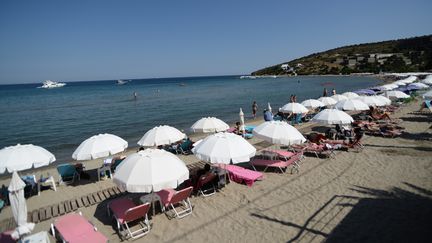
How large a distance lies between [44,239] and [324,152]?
33.4 ft

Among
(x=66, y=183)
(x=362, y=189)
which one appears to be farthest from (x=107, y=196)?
(x=362, y=189)

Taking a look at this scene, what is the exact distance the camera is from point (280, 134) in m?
9.28

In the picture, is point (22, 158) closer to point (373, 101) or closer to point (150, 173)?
point (150, 173)

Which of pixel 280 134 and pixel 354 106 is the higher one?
pixel 354 106

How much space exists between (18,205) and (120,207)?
2.53m

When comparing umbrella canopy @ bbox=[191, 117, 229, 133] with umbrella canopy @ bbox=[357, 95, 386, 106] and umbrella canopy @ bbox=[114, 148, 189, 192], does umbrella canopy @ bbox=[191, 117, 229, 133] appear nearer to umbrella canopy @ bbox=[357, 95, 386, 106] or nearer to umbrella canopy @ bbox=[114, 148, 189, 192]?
umbrella canopy @ bbox=[114, 148, 189, 192]

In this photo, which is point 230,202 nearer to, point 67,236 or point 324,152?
point 67,236

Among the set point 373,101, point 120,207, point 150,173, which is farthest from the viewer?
point 373,101

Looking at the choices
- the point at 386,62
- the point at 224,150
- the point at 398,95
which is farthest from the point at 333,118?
the point at 386,62

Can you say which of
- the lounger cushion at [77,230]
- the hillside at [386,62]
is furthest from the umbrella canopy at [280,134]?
the hillside at [386,62]

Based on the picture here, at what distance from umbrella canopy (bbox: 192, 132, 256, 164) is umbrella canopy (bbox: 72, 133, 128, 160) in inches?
124

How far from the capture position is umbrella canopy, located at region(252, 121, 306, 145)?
359 inches

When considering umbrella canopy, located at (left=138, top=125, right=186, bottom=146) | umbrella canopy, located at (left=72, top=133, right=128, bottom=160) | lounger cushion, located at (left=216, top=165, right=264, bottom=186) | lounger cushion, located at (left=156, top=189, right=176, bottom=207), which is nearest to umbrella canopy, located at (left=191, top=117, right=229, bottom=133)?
umbrella canopy, located at (left=138, top=125, right=186, bottom=146)

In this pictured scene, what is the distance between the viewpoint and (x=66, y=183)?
33.1 ft
